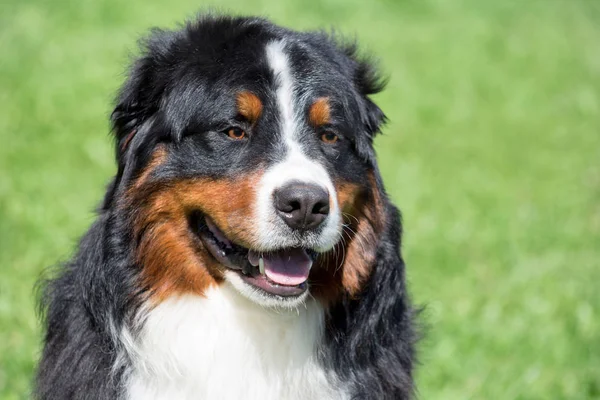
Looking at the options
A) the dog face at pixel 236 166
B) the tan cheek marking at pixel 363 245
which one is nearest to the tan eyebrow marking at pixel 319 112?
the dog face at pixel 236 166

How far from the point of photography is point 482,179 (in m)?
10.7

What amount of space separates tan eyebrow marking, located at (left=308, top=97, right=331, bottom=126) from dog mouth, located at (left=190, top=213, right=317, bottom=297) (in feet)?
1.93

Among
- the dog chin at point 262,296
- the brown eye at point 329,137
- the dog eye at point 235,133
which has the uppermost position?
the brown eye at point 329,137

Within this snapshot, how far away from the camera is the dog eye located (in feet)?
12.9

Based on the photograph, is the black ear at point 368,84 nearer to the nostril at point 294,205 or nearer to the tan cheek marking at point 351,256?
the tan cheek marking at point 351,256

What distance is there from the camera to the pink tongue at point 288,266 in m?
3.88

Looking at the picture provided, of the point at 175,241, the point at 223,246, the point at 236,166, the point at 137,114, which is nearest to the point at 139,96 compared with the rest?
the point at 137,114

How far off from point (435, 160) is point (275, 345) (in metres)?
7.51

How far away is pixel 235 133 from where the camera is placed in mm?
3941

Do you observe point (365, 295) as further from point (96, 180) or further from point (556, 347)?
point (96, 180)

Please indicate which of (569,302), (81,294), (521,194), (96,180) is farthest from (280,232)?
(521,194)

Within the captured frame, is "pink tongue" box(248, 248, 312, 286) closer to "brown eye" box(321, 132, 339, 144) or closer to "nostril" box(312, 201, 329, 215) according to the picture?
"nostril" box(312, 201, 329, 215)

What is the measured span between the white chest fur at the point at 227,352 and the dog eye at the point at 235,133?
675mm

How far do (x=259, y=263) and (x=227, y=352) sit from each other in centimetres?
45
